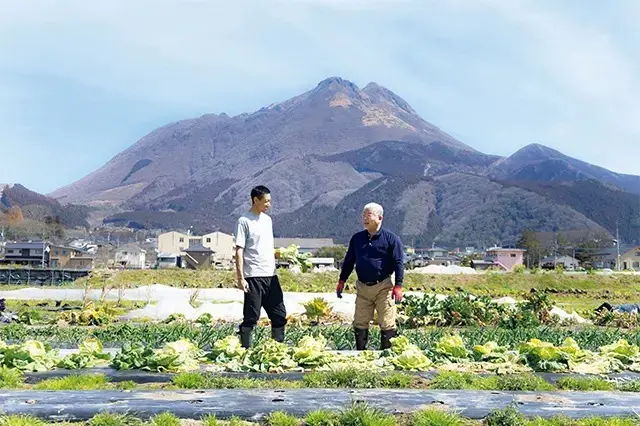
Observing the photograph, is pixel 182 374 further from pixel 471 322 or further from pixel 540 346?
pixel 471 322

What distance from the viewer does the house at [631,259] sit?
102500mm

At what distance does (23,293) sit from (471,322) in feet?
59.9

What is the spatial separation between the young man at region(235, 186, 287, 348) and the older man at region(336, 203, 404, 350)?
953mm

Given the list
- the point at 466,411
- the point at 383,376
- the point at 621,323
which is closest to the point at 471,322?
the point at 621,323

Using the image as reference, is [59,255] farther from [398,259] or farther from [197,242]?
[398,259]

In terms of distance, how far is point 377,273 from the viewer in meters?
8.30

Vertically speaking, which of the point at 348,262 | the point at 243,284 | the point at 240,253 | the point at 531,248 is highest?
the point at 240,253

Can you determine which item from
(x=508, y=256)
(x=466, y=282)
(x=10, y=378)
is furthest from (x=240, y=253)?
(x=508, y=256)

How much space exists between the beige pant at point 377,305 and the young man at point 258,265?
3.01ft

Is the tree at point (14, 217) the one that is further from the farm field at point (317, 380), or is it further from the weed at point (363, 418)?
the weed at point (363, 418)

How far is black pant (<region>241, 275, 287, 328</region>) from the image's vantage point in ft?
25.9

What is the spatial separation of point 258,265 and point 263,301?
0.43 m

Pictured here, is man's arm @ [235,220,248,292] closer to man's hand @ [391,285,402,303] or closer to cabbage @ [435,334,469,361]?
man's hand @ [391,285,402,303]

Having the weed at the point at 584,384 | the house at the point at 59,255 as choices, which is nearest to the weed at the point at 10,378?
the weed at the point at 584,384
